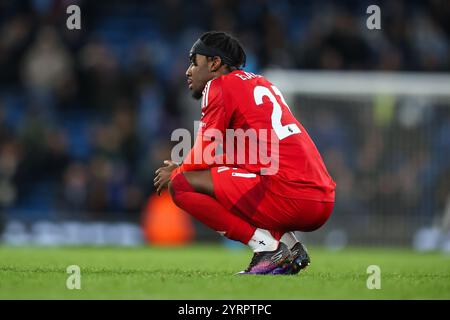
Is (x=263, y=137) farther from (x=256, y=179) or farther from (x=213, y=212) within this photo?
(x=213, y=212)

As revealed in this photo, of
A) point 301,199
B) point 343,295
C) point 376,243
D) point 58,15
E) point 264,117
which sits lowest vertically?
point 376,243

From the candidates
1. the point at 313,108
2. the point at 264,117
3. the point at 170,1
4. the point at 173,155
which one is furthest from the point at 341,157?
the point at 264,117

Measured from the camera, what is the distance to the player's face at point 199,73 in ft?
23.1

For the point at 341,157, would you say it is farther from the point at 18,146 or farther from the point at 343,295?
the point at 343,295

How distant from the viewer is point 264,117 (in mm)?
6770

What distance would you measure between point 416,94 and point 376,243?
2.48 m

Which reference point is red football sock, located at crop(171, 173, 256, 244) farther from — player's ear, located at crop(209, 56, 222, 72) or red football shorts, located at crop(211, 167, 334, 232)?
player's ear, located at crop(209, 56, 222, 72)

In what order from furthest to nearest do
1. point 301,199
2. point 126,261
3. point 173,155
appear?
point 173,155 < point 126,261 < point 301,199

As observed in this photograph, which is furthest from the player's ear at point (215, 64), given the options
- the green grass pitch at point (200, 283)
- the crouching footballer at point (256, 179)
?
the green grass pitch at point (200, 283)

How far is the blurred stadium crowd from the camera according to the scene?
14789 mm

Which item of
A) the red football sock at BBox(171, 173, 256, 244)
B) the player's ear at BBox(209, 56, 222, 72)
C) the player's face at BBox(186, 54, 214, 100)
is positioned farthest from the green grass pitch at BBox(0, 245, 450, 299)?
the player's ear at BBox(209, 56, 222, 72)

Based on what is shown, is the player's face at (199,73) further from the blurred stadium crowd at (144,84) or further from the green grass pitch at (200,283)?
the blurred stadium crowd at (144,84)

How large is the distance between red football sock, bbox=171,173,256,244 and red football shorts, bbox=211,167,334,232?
54mm

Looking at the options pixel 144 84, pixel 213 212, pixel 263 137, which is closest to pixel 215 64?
pixel 263 137
